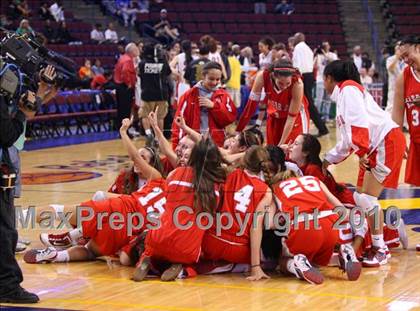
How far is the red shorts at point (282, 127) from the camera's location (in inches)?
330

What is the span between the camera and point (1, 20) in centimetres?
1977

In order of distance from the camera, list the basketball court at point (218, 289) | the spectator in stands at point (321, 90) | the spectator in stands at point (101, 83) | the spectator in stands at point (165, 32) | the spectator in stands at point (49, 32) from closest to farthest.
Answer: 1. the basketball court at point (218, 289)
2. the spectator in stands at point (101, 83)
3. the spectator in stands at point (321, 90)
4. the spectator in stands at point (49, 32)
5. the spectator in stands at point (165, 32)

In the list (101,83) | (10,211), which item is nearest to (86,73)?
(101,83)

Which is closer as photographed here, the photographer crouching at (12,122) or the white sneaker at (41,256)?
the photographer crouching at (12,122)

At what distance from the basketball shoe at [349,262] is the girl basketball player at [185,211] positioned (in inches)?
38.3

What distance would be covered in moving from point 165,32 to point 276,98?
15.4 metres

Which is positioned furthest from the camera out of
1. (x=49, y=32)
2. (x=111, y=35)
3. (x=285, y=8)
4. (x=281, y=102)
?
(x=285, y=8)

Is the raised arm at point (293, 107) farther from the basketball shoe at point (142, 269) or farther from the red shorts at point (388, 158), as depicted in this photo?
the basketball shoe at point (142, 269)

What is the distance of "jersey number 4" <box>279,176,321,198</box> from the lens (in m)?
6.50

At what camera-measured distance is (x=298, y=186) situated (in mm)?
6527

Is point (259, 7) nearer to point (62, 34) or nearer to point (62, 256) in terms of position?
point (62, 34)

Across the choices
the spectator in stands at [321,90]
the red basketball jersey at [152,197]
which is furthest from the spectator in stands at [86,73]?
the red basketball jersey at [152,197]

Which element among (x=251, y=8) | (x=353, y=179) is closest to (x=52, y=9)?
(x=251, y=8)

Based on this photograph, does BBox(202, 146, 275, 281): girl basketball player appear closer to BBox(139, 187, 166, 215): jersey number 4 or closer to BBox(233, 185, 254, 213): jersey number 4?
BBox(233, 185, 254, 213): jersey number 4
